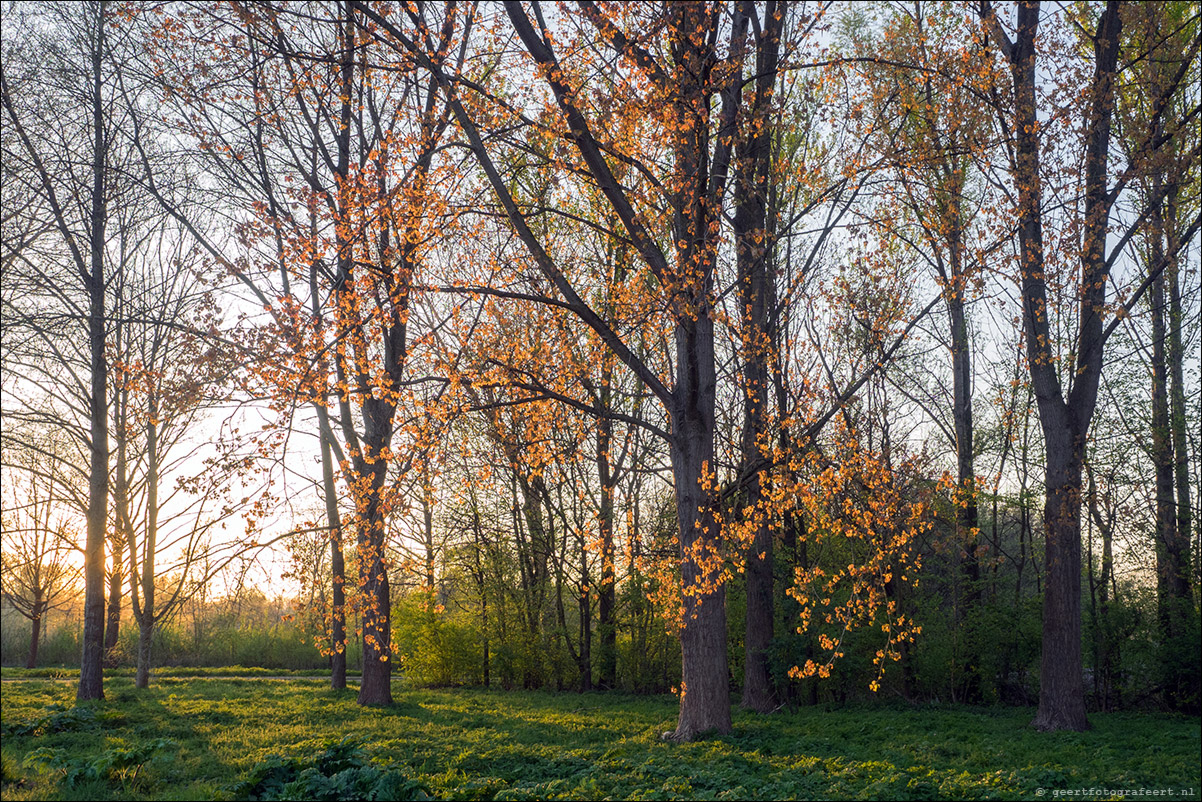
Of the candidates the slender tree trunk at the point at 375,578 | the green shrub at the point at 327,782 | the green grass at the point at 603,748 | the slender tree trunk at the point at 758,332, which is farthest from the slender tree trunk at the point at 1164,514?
the green shrub at the point at 327,782

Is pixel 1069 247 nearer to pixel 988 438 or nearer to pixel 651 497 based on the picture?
pixel 988 438

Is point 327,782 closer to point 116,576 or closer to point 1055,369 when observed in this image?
point 1055,369

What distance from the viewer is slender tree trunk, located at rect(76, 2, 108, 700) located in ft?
40.2

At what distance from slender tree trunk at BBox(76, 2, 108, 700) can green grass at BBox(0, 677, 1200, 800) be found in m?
0.84

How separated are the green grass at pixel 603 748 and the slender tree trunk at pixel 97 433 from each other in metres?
0.84

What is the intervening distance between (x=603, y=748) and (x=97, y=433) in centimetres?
931

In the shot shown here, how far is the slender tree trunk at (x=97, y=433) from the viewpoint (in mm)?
12266

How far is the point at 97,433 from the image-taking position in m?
12.3

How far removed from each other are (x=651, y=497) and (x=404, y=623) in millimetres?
6824

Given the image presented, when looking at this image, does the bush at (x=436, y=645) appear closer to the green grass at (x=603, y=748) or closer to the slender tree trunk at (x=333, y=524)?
the slender tree trunk at (x=333, y=524)

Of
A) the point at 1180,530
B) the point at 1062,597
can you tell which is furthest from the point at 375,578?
the point at 1180,530

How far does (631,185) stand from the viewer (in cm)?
1027

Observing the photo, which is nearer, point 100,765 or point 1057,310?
point 100,765

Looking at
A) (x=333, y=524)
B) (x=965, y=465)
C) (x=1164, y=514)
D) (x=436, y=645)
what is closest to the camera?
(x=333, y=524)
